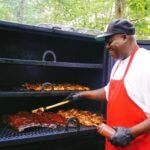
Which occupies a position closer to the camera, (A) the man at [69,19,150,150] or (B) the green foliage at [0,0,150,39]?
(A) the man at [69,19,150,150]

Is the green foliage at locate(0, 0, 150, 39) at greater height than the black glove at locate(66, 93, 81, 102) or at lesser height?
greater

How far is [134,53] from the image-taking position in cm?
270

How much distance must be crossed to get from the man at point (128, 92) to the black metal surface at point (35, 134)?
549mm

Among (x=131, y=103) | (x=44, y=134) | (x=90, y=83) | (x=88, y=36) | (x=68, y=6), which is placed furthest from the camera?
(x=68, y=6)

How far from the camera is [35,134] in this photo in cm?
301

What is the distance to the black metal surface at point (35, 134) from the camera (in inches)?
111

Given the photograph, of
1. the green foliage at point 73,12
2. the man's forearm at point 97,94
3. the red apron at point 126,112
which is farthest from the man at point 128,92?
the green foliage at point 73,12

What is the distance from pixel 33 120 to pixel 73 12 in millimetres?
6351

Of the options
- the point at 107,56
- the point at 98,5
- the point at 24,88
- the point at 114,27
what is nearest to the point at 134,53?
the point at 114,27

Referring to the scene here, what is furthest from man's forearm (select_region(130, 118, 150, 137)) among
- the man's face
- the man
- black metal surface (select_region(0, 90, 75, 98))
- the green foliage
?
the green foliage

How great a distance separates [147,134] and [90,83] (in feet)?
5.45

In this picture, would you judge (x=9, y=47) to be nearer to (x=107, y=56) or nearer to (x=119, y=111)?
(x=107, y=56)

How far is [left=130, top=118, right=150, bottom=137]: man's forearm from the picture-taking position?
240cm

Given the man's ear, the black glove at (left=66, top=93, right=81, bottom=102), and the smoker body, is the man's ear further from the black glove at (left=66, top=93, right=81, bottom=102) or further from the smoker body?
the black glove at (left=66, top=93, right=81, bottom=102)
